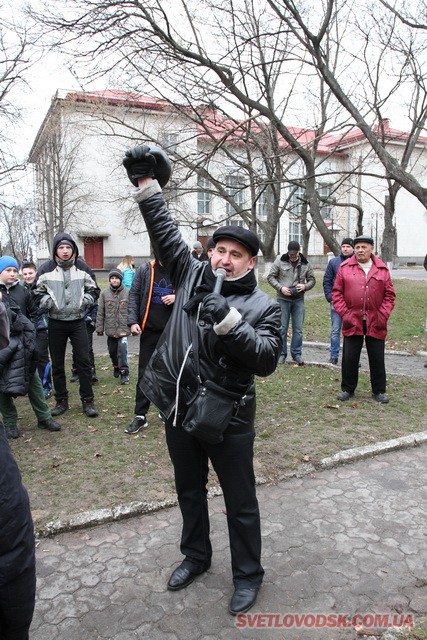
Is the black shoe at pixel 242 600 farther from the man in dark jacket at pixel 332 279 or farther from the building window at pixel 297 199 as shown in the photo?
the building window at pixel 297 199

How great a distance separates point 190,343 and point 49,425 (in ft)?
11.2

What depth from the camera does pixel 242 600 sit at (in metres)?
2.58

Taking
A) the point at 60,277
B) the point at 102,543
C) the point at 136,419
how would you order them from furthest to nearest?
1. the point at 60,277
2. the point at 136,419
3. the point at 102,543

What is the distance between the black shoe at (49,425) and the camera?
17.3 feet

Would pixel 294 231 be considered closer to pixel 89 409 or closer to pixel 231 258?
pixel 89 409

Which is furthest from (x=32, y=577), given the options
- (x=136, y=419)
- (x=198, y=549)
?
(x=136, y=419)

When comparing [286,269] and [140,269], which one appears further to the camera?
[286,269]

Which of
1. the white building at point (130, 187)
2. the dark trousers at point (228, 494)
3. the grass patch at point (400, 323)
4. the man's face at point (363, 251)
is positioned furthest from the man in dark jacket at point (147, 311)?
the grass patch at point (400, 323)

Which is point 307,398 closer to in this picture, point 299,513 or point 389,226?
point 299,513

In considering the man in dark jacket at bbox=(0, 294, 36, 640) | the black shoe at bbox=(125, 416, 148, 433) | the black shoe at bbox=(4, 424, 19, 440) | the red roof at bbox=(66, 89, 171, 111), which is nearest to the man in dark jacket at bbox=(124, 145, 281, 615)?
the man in dark jacket at bbox=(0, 294, 36, 640)

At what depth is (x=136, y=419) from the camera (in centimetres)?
520

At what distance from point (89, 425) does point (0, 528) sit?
12.4ft

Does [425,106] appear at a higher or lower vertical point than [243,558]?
higher

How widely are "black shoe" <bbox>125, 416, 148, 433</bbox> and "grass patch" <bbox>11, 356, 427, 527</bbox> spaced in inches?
3.6
